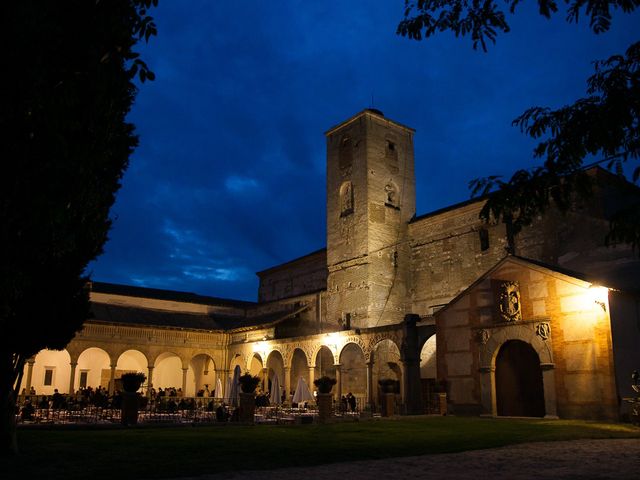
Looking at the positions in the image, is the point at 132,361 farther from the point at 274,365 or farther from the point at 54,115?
the point at 54,115

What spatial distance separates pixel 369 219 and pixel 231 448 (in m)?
25.6

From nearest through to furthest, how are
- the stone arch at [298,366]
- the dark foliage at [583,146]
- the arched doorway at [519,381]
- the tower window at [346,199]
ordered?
the dark foliage at [583,146]
the arched doorway at [519,381]
the stone arch at [298,366]
the tower window at [346,199]

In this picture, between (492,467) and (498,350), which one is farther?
(498,350)

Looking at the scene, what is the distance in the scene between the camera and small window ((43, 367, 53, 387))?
32.8m

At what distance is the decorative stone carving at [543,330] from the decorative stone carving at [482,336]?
1.87m

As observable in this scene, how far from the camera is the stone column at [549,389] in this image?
1759 cm

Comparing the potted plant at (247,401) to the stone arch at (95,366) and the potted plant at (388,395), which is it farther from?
the stone arch at (95,366)

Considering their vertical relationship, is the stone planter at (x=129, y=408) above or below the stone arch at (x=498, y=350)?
below

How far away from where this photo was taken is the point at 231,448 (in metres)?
9.69

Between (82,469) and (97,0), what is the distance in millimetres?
5995

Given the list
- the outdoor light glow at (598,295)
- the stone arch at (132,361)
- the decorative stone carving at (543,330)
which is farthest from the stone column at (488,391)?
the stone arch at (132,361)

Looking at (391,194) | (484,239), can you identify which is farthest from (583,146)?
(391,194)

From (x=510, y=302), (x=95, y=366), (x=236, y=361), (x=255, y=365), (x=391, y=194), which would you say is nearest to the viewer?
(x=510, y=302)

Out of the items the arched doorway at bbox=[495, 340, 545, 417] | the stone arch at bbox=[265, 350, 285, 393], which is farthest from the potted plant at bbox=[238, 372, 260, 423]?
the stone arch at bbox=[265, 350, 285, 393]
